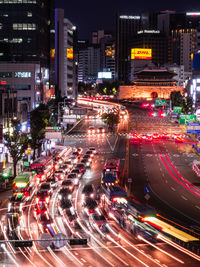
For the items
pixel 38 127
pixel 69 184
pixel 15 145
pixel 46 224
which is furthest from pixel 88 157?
pixel 46 224

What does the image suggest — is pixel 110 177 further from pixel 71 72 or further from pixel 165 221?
pixel 71 72

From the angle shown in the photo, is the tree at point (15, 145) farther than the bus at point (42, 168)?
No

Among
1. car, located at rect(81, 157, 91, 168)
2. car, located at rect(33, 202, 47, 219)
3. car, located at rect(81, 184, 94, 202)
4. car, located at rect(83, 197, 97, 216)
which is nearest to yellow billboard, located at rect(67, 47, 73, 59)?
car, located at rect(81, 157, 91, 168)

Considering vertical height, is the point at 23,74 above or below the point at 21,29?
below

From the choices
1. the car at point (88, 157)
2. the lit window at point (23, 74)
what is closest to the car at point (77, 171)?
the car at point (88, 157)

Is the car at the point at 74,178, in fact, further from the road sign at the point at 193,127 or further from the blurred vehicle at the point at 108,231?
the road sign at the point at 193,127

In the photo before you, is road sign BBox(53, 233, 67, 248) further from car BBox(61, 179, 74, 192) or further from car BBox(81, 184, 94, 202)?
car BBox(61, 179, 74, 192)

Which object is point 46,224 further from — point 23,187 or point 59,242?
point 23,187
